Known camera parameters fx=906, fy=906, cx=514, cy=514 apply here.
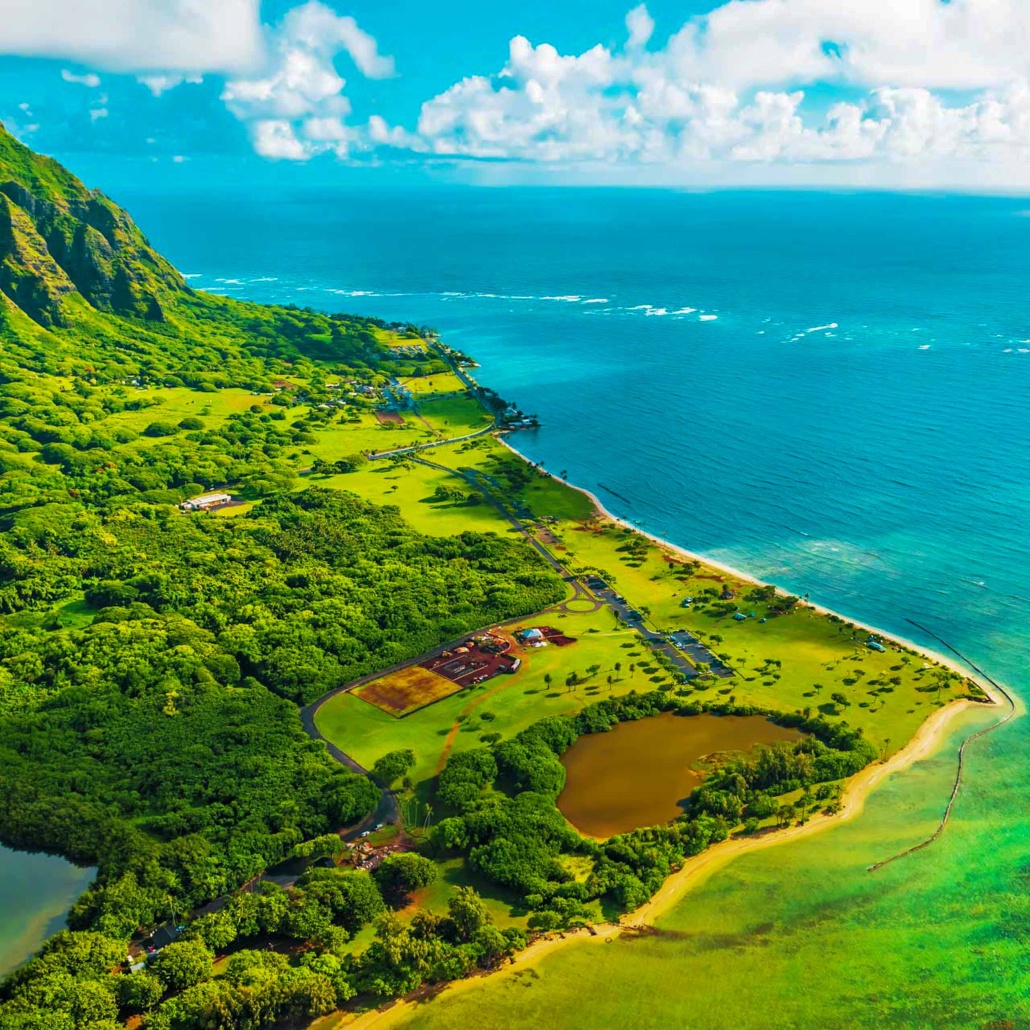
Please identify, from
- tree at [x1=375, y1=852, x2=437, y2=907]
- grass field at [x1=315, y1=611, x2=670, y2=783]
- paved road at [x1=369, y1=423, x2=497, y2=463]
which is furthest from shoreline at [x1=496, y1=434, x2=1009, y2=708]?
tree at [x1=375, y1=852, x2=437, y2=907]

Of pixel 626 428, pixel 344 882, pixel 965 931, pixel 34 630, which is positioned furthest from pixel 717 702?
pixel 626 428

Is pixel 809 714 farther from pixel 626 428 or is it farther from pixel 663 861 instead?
pixel 626 428

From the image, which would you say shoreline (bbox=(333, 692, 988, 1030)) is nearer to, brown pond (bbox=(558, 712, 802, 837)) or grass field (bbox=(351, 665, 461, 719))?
brown pond (bbox=(558, 712, 802, 837))

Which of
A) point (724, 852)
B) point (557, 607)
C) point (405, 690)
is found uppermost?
point (557, 607)

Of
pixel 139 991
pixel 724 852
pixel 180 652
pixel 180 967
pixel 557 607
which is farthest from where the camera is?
pixel 557 607

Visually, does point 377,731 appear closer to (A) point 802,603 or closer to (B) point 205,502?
(A) point 802,603

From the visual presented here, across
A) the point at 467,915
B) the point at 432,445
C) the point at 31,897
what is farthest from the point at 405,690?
the point at 432,445

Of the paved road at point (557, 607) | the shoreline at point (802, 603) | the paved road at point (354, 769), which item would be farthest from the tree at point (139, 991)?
the shoreline at point (802, 603)

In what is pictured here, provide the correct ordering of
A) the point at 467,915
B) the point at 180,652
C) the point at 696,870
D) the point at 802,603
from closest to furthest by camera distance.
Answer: the point at 467,915 → the point at 696,870 → the point at 180,652 → the point at 802,603
